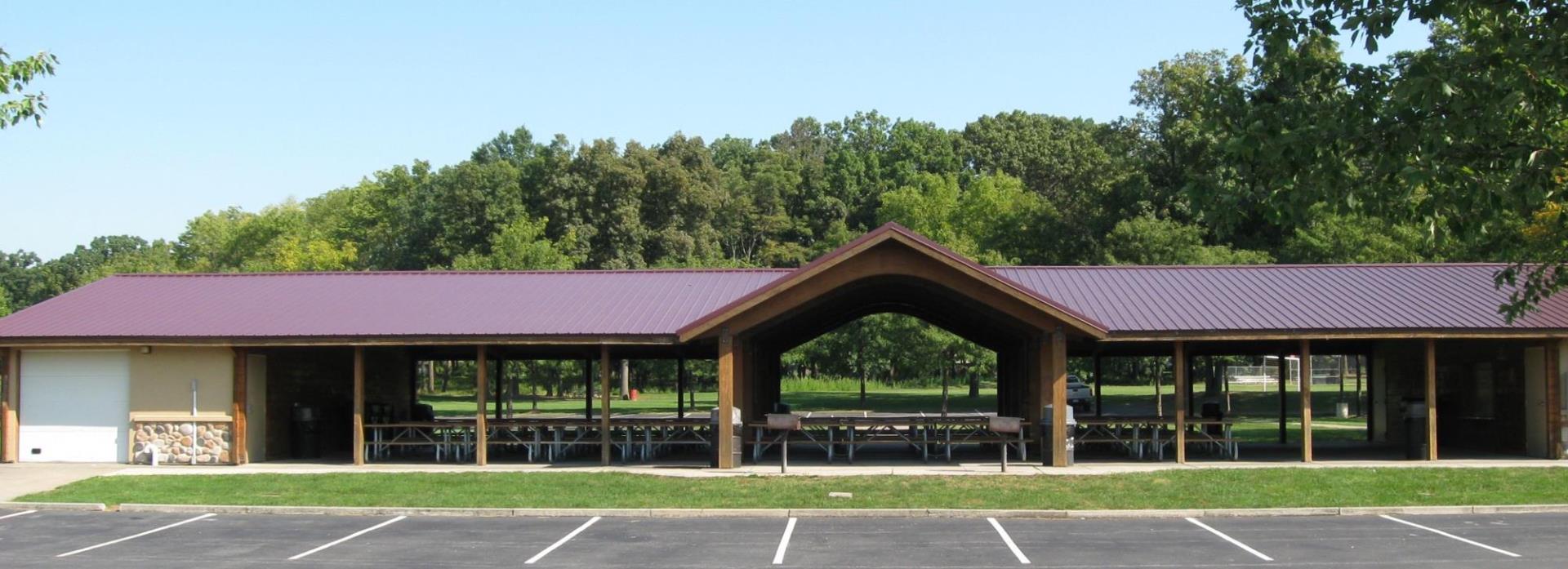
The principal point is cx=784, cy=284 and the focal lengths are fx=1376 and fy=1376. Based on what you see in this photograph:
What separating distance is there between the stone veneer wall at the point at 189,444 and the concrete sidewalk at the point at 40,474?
472mm

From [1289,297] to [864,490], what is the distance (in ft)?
31.8

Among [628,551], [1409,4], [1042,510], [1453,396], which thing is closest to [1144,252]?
[1453,396]

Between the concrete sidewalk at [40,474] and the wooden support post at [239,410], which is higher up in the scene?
the wooden support post at [239,410]

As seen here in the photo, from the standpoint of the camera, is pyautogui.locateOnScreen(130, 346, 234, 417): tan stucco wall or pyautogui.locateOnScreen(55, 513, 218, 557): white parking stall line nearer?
pyautogui.locateOnScreen(55, 513, 218, 557): white parking stall line

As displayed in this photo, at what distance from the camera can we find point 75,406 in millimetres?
23031

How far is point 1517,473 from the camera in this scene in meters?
19.7

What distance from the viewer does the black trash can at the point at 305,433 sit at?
2394 centimetres

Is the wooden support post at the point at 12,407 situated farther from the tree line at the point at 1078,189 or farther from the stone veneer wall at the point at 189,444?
the tree line at the point at 1078,189

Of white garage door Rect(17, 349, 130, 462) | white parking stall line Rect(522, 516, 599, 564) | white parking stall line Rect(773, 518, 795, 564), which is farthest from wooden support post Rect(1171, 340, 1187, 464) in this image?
white garage door Rect(17, 349, 130, 462)

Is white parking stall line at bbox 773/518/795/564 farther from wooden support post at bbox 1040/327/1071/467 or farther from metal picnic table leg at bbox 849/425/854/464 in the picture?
wooden support post at bbox 1040/327/1071/467

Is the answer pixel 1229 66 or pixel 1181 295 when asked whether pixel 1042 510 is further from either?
pixel 1229 66

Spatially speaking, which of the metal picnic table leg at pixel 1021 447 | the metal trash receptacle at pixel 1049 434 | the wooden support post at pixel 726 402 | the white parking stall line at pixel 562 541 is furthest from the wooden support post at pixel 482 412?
the metal trash receptacle at pixel 1049 434

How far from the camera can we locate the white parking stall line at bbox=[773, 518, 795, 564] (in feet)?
43.4

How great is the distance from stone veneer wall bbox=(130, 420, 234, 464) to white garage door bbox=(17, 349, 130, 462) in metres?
0.50
